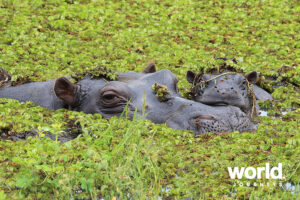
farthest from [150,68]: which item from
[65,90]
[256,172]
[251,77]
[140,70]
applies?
[256,172]

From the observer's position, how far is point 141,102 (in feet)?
19.2

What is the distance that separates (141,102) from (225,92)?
2.87 ft

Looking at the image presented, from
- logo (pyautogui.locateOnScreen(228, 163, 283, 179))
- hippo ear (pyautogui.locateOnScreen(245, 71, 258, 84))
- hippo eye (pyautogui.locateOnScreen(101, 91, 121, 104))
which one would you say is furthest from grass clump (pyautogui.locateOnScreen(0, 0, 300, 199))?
hippo ear (pyautogui.locateOnScreen(245, 71, 258, 84))

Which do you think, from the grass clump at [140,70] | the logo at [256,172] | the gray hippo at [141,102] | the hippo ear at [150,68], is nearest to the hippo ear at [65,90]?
the gray hippo at [141,102]

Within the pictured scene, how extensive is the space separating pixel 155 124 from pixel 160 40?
12.6ft

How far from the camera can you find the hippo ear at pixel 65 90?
19.4 ft

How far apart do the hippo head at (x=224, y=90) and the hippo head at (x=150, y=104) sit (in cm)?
16

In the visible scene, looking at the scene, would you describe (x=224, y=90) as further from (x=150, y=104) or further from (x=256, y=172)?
(x=256, y=172)

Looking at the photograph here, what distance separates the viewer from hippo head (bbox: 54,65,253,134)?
18.6 ft

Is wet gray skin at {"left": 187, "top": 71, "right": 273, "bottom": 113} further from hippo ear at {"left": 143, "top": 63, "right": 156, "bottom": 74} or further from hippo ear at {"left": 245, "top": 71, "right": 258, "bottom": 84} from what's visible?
hippo ear at {"left": 143, "top": 63, "right": 156, "bottom": 74}

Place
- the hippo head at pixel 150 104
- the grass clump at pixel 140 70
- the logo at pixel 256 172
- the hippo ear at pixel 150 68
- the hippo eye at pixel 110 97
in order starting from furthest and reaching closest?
1. the hippo ear at pixel 150 68
2. the hippo eye at pixel 110 97
3. the hippo head at pixel 150 104
4. the logo at pixel 256 172
5. the grass clump at pixel 140 70

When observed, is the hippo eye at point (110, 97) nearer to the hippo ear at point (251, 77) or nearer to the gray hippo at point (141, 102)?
the gray hippo at point (141, 102)

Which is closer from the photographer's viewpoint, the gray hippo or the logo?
the logo

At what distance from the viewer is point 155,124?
579 cm
